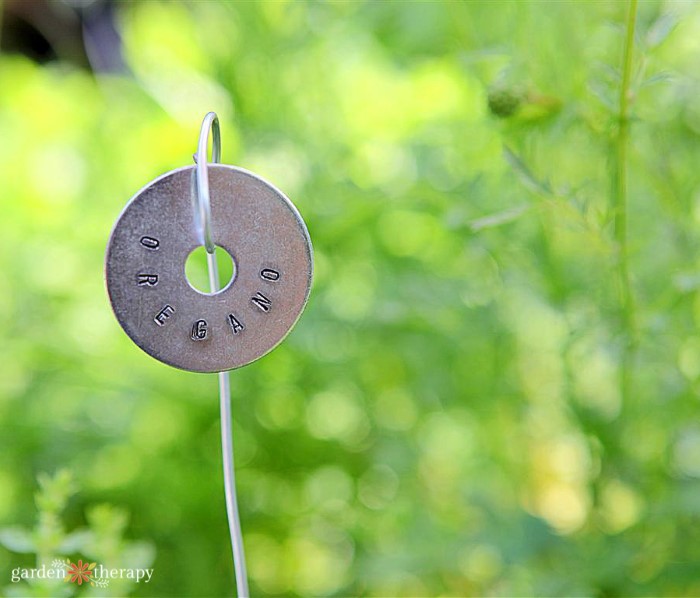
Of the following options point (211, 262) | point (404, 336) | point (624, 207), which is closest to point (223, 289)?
point (211, 262)

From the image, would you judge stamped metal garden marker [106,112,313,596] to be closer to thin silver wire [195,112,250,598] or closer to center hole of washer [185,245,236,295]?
thin silver wire [195,112,250,598]

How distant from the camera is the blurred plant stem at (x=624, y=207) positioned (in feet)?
1.54

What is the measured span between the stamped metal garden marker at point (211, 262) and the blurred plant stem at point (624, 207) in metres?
0.22

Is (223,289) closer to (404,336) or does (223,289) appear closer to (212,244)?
(212,244)

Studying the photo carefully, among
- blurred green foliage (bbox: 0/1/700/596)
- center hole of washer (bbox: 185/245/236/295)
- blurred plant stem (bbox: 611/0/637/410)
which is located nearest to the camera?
blurred plant stem (bbox: 611/0/637/410)

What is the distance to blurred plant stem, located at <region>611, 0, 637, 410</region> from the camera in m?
0.47

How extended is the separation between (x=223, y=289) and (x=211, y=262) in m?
0.01

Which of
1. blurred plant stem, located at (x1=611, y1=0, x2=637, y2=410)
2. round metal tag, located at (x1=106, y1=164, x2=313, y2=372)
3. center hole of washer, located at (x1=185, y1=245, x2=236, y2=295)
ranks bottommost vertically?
round metal tag, located at (x1=106, y1=164, x2=313, y2=372)

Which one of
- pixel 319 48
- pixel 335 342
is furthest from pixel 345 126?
pixel 335 342

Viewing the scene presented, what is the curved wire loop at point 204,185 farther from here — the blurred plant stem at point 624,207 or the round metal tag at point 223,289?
the blurred plant stem at point 624,207

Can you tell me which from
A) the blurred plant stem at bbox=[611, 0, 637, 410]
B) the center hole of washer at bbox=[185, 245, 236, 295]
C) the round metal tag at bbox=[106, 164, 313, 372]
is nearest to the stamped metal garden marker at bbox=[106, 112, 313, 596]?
the round metal tag at bbox=[106, 164, 313, 372]

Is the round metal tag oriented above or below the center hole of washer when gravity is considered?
below

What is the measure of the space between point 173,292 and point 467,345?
58 centimetres

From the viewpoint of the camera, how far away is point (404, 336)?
0.91 m
